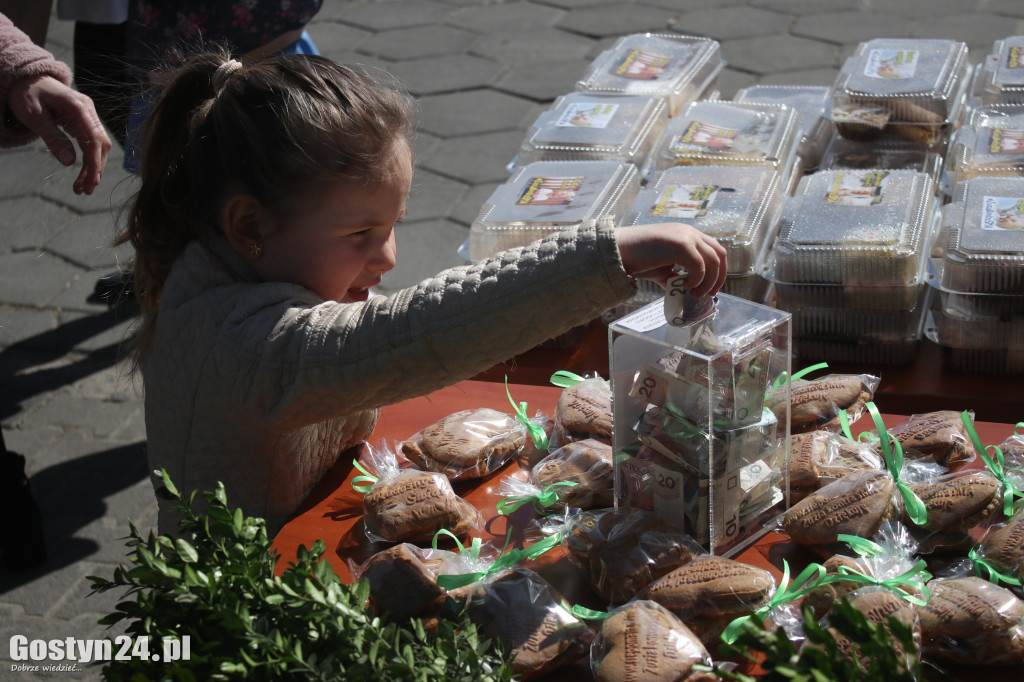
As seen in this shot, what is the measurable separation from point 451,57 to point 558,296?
3.89m

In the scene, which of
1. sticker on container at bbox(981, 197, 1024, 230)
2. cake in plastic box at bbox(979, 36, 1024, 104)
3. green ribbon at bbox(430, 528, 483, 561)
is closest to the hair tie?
green ribbon at bbox(430, 528, 483, 561)

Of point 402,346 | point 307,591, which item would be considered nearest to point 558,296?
point 402,346

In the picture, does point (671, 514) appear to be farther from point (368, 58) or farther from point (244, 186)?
point (368, 58)

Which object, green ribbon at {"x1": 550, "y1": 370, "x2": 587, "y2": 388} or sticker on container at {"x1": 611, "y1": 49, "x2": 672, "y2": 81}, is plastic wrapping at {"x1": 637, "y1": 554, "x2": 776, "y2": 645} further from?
sticker on container at {"x1": 611, "y1": 49, "x2": 672, "y2": 81}

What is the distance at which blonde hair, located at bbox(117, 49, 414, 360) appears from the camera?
49.2 inches

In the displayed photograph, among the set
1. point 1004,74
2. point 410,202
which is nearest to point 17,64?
point 1004,74

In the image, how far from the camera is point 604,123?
7.04 feet

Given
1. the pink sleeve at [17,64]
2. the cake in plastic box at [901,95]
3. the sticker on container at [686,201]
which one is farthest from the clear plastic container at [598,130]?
the pink sleeve at [17,64]

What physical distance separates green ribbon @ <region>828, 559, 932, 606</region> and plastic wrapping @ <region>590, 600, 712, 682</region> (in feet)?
0.55

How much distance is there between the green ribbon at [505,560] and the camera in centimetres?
103

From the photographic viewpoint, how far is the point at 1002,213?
1.60m

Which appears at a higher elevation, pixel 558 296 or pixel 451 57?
pixel 558 296

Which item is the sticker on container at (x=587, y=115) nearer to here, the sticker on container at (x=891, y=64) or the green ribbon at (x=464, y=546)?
the sticker on container at (x=891, y=64)

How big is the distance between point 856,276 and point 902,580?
0.75 meters
